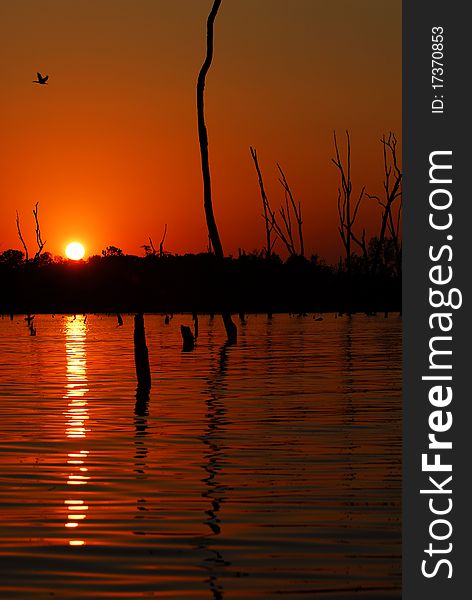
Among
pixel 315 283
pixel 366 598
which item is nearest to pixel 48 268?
pixel 315 283

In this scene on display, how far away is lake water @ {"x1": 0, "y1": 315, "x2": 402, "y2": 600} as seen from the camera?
865 cm

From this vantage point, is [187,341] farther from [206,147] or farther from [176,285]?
[176,285]

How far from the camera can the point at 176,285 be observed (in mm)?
152000

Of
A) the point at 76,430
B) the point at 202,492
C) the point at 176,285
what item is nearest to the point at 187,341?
the point at 76,430

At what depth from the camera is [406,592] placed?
8031mm

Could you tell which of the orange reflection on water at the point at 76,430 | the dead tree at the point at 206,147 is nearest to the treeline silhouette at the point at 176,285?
the dead tree at the point at 206,147

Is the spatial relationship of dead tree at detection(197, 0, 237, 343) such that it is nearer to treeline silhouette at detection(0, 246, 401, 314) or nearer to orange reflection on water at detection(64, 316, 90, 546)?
orange reflection on water at detection(64, 316, 90, 546)

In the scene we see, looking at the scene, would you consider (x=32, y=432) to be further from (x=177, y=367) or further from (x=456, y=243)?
(x=177, y=367)

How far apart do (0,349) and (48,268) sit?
419 feet

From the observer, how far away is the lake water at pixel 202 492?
8648 millimetres

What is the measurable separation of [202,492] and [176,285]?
14021 centimetres

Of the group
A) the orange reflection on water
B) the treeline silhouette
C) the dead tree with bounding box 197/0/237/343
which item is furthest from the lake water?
Result: the treeline silhouette

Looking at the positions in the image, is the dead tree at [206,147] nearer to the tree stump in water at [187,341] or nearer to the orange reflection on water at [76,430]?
the tree stump in water at [187,341]

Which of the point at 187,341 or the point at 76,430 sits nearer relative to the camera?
the point at 76,430
